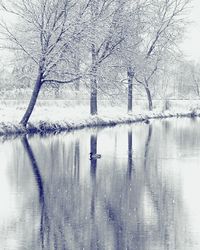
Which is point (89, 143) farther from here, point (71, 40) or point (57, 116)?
point (57, 116)

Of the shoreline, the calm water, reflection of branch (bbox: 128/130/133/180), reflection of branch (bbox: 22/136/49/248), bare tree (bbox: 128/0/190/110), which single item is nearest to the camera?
the calm water

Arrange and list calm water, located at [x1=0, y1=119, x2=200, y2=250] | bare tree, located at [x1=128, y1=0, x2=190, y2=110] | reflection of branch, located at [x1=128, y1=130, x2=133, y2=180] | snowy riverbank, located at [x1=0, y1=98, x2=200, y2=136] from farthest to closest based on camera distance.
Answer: bare tree, located at [x1=128, y1=0, x2=190, y2=110] → snowy riverbank, located at [x1=0, y1=98, x2=200, y2=136] → reflection of branch, located at [x1=128, y1=130, x2=133, y2=180] → calm water, located at [x1=0, y1=119, x2=200, y2=250]

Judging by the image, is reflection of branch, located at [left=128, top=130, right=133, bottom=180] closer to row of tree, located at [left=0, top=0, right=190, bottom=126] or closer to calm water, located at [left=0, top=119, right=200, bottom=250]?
calm water, located at [left=0, top=119, right=200, bottom=250]

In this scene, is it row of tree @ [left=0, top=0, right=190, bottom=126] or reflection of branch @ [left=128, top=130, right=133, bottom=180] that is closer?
reflection of branch @ [left=128, top=130, right=133, bottom=180]

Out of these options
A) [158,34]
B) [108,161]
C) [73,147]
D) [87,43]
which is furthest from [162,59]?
[108,161]

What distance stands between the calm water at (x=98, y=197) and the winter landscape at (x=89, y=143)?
1.1 inches

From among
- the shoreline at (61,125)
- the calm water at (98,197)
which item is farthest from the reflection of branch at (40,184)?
the shoreline at (61,125)

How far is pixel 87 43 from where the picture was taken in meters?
36.2

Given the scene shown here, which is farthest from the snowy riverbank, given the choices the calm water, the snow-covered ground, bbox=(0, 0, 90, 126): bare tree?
the calm water

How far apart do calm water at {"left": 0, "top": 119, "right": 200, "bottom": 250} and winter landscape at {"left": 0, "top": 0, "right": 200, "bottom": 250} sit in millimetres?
28

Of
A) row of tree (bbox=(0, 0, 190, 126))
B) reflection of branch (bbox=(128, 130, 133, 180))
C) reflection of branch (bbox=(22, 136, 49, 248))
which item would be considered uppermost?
row of tree (bbox=(0, 0, 190, 126))

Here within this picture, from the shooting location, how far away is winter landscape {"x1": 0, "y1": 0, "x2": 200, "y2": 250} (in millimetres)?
12141

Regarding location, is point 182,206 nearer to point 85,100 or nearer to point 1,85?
point 1,85

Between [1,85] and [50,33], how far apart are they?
1924cm
